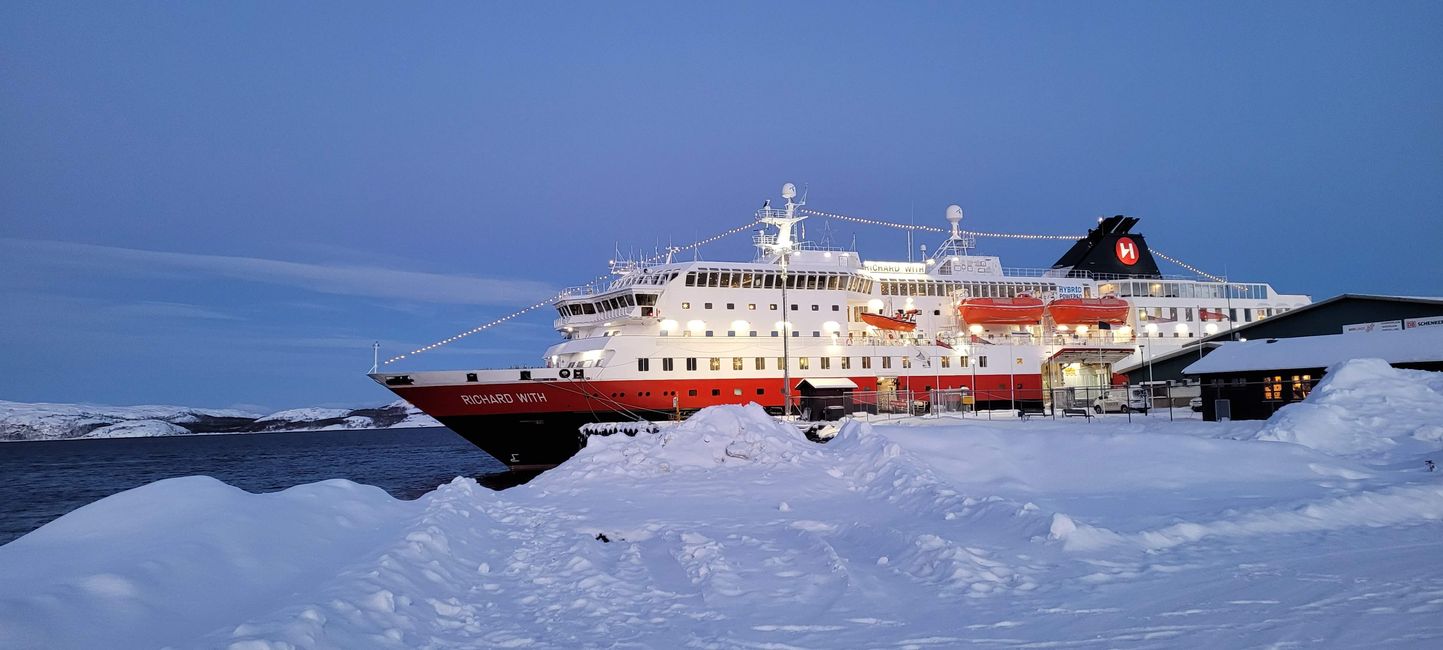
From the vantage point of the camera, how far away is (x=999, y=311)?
49.1 meters

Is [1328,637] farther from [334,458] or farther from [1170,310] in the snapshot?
[334,458]

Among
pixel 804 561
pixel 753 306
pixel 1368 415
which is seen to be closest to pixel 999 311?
pixel 753 306

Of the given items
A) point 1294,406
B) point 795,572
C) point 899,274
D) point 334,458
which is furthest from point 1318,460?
point 334,458

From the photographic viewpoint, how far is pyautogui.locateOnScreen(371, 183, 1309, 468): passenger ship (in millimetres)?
37781

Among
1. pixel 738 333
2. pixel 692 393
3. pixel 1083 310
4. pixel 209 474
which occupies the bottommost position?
pixel 209 474

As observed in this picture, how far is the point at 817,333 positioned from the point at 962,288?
452 inches

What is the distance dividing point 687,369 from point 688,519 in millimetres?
26506

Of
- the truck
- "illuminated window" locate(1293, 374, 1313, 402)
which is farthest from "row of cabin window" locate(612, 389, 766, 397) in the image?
"illuminated window" locate(1293, 374, 1313, 402)

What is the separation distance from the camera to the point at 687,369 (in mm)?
40250

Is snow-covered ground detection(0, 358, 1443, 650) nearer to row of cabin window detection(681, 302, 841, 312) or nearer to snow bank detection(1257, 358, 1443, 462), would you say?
snow bank detection(1257, 358, 1443, 462)

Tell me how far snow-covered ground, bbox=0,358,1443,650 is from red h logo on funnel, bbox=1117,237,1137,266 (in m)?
41.4

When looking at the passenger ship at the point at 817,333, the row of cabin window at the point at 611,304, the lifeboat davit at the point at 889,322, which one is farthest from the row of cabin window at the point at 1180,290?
the row of cabin window at the point at 611,304

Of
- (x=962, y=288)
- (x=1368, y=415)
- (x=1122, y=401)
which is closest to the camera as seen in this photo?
(x=1368, y=415)

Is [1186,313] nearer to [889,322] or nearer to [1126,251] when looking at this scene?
[1126,251]
